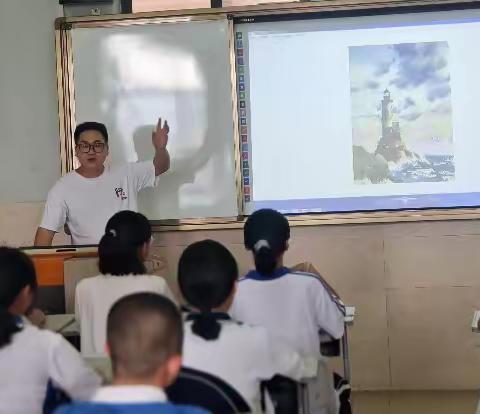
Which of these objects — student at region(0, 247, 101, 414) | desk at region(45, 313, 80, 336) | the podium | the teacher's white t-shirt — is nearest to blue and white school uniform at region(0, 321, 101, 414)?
student at region(0, 247, 101, 414)

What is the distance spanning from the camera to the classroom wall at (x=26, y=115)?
4430 millimetres

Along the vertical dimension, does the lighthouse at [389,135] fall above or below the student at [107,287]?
above

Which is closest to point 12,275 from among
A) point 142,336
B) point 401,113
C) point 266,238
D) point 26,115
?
point 142,336

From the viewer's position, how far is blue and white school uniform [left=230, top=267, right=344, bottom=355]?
94.6 inches

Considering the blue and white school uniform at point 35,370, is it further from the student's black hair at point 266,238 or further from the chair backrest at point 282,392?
the student's black hair at point 266,238

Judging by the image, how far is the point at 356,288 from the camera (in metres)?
4.21

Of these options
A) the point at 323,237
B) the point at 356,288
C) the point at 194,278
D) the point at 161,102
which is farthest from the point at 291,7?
the point at 194,278

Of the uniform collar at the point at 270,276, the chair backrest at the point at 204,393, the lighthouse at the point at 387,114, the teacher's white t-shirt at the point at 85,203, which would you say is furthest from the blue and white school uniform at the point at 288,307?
the lighthouse at the point at 387,114

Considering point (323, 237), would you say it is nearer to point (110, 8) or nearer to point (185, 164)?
point (185, 164)

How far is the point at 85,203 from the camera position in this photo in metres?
3.89

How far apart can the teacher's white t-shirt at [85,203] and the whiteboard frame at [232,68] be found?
418mm

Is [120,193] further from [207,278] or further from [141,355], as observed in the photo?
[141,355]

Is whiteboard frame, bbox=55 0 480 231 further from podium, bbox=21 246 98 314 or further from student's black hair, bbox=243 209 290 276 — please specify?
student's black hair, bbox=243 209 290 276

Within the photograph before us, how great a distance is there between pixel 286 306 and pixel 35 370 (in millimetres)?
908
